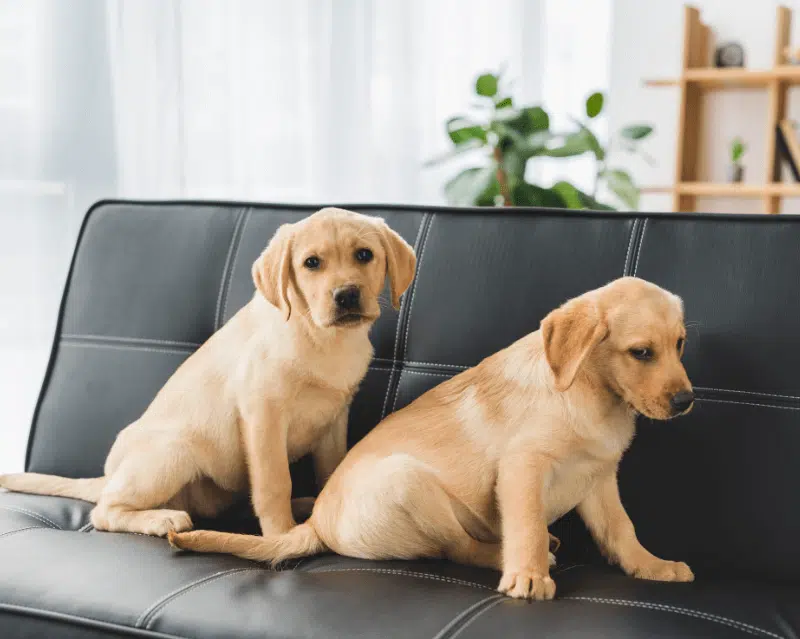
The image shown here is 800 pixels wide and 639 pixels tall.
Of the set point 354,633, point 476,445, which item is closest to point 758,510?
point 476,445

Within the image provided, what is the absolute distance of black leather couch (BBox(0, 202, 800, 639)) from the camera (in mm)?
1269

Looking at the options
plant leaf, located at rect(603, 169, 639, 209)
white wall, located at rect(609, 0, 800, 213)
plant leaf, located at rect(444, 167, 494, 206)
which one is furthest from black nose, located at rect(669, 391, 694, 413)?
white wall, located at rect(609, 0, 800, 213)

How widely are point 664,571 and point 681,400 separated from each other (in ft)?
0.94

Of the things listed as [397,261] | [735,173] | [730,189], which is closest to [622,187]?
[730,189]

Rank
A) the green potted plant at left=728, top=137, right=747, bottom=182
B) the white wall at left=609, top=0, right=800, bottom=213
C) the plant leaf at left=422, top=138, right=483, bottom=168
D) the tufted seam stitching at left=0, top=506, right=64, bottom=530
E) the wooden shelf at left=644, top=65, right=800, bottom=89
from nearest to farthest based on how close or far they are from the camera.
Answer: the tufted seam stitching at left=0, top=506, right=64, bottom=530 < the plant leaf at left=422, top=138, right=483, bottom=168 < the wooden shelf at left=644, top=65, right=800, bottom=89 < the green potted plant at left=728, top=137, right=747, bottom=182 < the white wall at left=609, top=0, right=800, bottom=213

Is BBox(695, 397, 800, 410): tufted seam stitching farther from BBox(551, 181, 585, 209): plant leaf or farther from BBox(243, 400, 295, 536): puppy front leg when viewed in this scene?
BBox(551, 181, 585, 209): plant leaf

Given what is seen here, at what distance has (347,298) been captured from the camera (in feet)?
5.24

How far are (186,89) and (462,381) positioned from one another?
6.82 ft

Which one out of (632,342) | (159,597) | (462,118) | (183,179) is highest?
(462,118)

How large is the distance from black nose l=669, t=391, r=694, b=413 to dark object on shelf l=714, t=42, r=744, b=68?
3495mm

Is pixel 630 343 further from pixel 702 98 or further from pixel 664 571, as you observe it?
pixel 702 98

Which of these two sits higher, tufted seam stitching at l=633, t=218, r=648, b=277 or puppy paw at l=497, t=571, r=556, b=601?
tufted seam stitching at l=633, t=218, r=648, b=277

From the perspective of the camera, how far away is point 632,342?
1.39 m

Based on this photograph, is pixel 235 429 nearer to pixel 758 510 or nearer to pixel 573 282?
pixel 573 282
